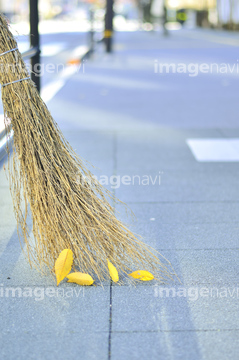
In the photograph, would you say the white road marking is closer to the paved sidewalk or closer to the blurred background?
the paved sidewalk

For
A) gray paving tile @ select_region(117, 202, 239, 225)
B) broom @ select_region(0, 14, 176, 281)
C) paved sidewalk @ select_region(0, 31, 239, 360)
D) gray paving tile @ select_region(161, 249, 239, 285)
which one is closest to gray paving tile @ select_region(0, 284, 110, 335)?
paved sidewalk @ select_region(0, 31, 239, 360)

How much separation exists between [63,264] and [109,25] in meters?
15.9

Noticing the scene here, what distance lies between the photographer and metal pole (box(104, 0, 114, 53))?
1744 cm

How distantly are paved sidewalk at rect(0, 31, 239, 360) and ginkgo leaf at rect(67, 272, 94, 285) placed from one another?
0.05 metres

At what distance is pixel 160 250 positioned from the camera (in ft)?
11.8

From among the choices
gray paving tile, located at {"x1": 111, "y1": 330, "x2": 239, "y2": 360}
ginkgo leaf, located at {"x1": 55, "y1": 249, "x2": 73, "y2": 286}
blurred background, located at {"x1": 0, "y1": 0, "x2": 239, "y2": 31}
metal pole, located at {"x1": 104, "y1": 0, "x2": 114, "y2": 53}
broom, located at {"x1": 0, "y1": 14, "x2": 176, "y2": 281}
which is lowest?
blurred background, located at {"x1": 0, "y1": 0, "x2": 239, "y2": 31}

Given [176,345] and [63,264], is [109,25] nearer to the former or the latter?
[63,264]

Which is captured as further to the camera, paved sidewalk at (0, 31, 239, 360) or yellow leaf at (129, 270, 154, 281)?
yellow leaf at (129, 270, 154, 281)

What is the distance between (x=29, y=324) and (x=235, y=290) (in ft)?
3.77

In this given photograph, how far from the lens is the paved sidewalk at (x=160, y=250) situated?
2.60m

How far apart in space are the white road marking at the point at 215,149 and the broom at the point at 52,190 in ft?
9.10

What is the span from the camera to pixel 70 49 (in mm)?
18203

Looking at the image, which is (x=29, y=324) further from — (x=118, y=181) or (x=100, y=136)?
(x=100, y=136)

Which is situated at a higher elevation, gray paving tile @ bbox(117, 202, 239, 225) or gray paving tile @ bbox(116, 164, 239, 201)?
gray paving tile @ bbox(117, 202, 239, 225)
